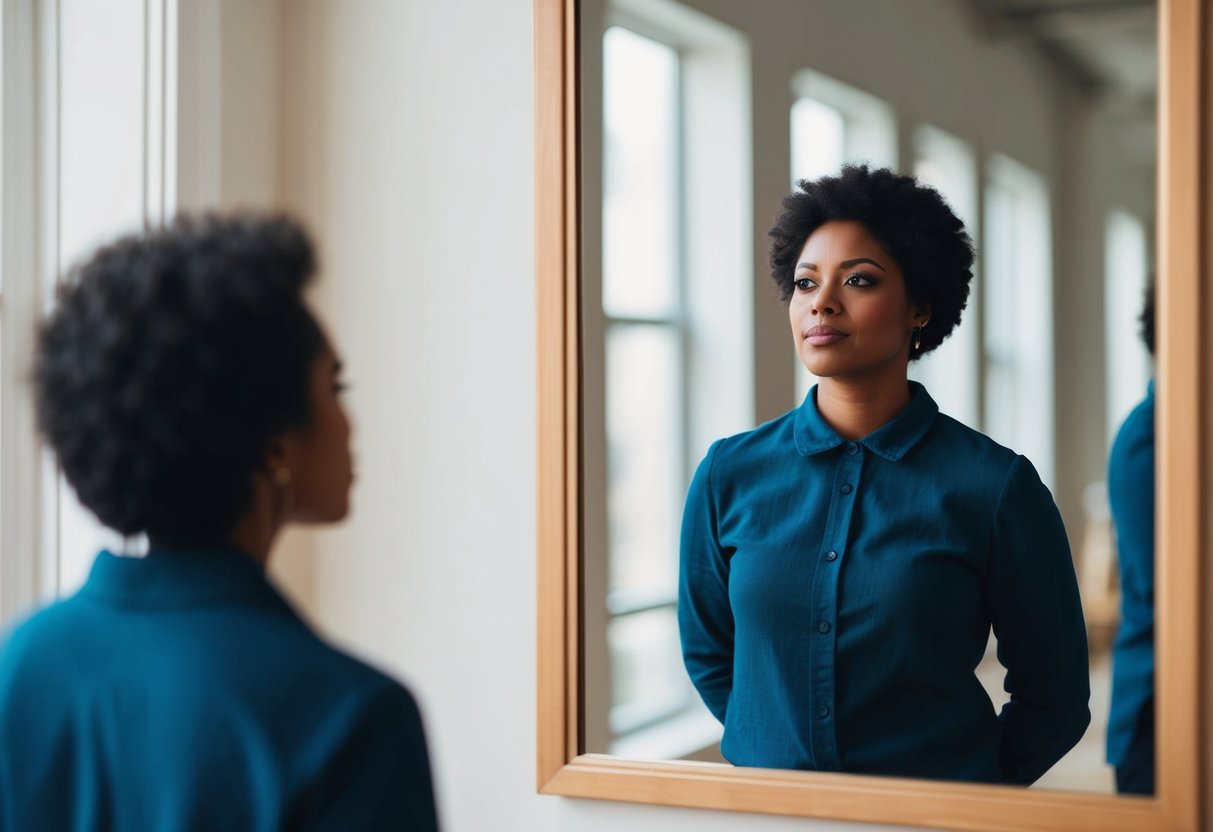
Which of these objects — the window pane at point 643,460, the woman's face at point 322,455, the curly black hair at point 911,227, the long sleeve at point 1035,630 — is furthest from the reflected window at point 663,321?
the woman's face at point 322,455

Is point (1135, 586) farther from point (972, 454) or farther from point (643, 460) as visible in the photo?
point (643, 460)

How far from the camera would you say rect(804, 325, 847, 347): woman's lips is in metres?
1.49

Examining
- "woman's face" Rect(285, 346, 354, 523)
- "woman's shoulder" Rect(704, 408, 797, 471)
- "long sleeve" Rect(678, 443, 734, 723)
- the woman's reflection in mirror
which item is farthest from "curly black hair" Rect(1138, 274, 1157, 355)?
"woman's face" Rect(285, 346, 354, 523)

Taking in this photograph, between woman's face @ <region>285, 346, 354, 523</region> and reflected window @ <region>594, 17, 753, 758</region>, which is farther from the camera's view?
reflected window @ <region>594, 17, 753, 758</region>

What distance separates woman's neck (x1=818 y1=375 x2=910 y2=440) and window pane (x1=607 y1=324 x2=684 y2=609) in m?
0.20

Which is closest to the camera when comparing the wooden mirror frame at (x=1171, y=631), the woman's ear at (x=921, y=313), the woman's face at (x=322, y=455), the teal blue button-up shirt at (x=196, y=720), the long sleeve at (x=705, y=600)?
the teal blue button-up shirt at (x=196, y=720)

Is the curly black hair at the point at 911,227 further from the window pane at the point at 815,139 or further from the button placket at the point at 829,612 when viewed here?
the button placket at the point at 829,612

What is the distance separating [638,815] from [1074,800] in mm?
546

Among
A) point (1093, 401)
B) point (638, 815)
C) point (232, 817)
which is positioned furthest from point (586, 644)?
point (232, 817)

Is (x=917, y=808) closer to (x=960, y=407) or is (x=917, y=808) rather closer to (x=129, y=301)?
(x=960, y=407)

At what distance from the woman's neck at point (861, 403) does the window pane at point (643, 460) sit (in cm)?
20

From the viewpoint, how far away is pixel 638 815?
63.4 inches

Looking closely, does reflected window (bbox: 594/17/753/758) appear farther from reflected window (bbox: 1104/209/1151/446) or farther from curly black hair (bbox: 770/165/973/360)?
reflected window (bbox: 1104/209/1151/446)

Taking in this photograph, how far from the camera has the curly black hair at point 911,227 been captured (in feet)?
4.72
